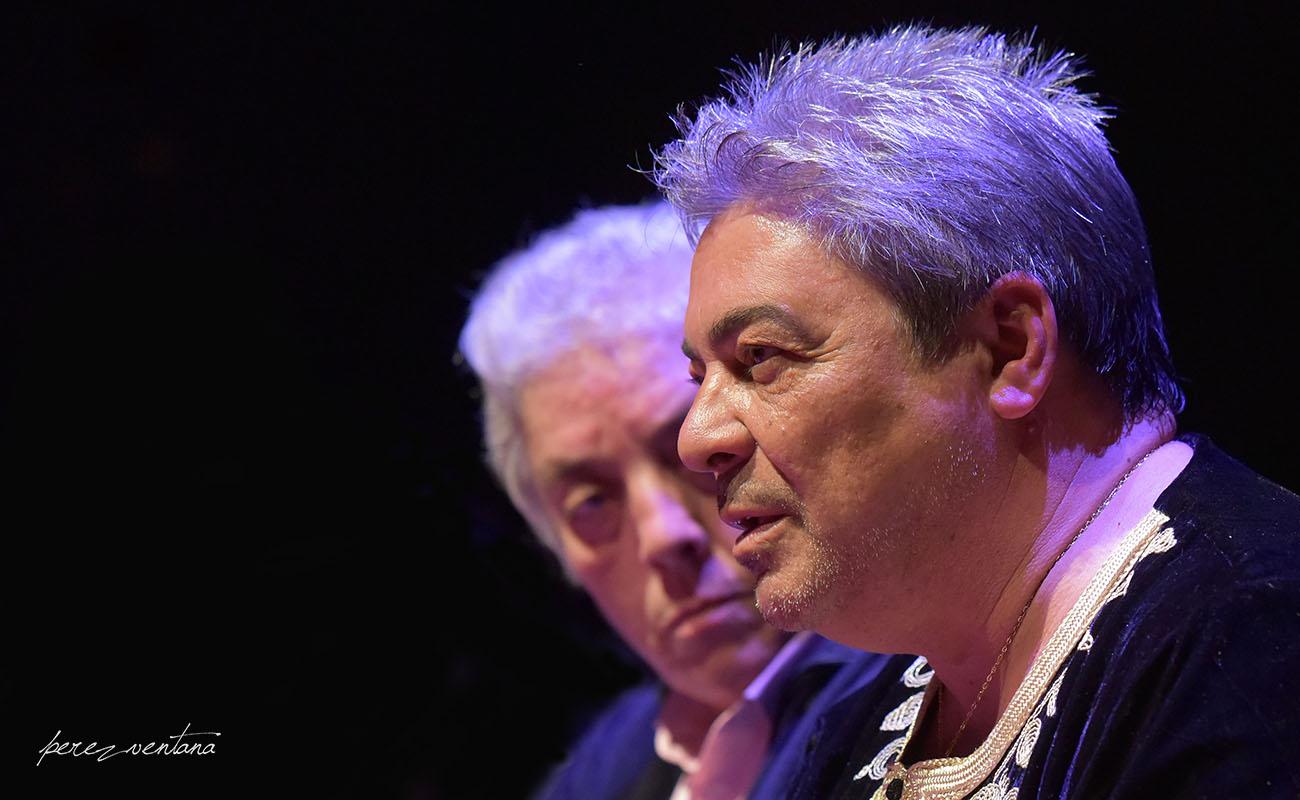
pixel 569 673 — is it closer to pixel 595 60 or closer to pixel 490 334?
pixel 490 334

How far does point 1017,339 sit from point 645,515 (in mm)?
911

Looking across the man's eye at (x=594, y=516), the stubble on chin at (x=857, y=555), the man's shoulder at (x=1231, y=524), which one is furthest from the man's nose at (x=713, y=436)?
the man's eye at (x=594, y=516)

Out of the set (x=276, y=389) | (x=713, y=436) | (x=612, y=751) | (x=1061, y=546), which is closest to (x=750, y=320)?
(x=713, y=436)

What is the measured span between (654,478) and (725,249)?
75cm

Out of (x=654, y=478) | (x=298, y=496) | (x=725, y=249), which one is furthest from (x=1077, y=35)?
(x=298, y=496)

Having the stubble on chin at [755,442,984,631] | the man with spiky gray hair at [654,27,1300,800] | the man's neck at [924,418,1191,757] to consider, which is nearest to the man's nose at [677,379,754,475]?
the man with spiky gray hair at [654,27,1300,800]

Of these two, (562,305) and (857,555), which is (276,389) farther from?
(857,555)

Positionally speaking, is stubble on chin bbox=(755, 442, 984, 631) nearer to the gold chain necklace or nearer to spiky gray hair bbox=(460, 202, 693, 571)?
the gold chain necklace

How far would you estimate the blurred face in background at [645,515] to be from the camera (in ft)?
6.79

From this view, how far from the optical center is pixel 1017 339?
1347 mm

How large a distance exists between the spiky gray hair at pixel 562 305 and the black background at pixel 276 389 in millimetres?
78

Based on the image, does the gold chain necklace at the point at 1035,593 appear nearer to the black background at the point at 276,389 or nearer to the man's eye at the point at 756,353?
the man's eye at the point at 756,353

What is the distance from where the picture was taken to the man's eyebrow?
1.35 meters

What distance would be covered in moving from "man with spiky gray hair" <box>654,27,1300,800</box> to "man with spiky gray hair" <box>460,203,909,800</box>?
0.48 metres
